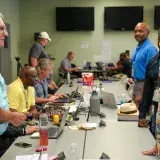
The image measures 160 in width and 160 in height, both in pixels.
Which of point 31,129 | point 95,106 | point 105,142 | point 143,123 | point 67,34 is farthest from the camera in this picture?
point 67,34

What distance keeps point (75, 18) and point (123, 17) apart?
1.48 meters

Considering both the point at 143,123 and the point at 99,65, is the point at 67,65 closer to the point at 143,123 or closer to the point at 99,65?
the point at 99,65

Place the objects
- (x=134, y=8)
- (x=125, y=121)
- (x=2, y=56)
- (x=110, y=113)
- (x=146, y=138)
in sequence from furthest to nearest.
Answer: (x=134, y=8)
(x=2, y=56)
(x=110, y=113)
(x=125, y=121)
(x=146, y=138)

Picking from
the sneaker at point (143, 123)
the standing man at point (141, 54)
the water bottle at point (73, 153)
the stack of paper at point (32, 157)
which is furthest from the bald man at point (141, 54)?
the stack of paper at point (32, 157)

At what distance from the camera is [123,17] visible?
9.64 m

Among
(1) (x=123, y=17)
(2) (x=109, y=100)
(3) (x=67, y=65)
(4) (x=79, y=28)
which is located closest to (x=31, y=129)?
(2) (x=109, y=100)

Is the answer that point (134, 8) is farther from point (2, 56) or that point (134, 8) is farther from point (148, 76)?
point (148, 76)

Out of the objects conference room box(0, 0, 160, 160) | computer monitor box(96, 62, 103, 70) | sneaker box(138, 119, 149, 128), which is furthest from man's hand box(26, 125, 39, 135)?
computer monitor box(96, 62, 103, 70)

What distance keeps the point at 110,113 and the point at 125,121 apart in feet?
1.25

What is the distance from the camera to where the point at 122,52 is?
33.0 ft

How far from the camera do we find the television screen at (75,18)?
9750 mm

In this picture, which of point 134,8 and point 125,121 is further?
point 134,8

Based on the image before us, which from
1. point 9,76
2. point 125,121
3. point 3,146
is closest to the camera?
point 3,146

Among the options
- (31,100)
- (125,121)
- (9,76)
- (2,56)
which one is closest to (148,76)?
(125,121)
